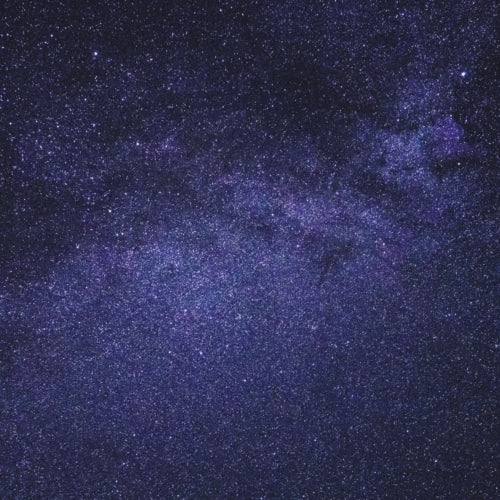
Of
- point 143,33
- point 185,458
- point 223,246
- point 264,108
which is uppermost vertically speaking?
point 143,33

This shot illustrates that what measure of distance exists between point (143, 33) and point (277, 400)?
6.24ft

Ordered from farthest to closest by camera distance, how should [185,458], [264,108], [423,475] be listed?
[423,475], [185,458], [264,108]

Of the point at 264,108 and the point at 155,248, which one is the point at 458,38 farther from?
the point at 155,248

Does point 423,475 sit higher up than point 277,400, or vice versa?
point 277,400

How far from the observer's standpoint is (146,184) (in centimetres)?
171

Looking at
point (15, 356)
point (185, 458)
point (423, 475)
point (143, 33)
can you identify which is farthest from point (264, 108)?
point (423, 475)

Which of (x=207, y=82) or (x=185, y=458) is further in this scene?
(x=185, y=458)

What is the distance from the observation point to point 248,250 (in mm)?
1803

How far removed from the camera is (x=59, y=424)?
1.80m

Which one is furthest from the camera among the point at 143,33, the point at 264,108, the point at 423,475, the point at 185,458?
the point at 423,475

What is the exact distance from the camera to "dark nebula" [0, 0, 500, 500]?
1623 mm

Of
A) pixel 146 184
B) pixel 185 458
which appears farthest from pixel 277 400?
pixel 146 184

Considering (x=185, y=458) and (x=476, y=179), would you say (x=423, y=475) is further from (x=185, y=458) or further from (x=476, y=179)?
(x=476, y=179)

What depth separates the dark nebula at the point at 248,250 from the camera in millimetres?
1623
